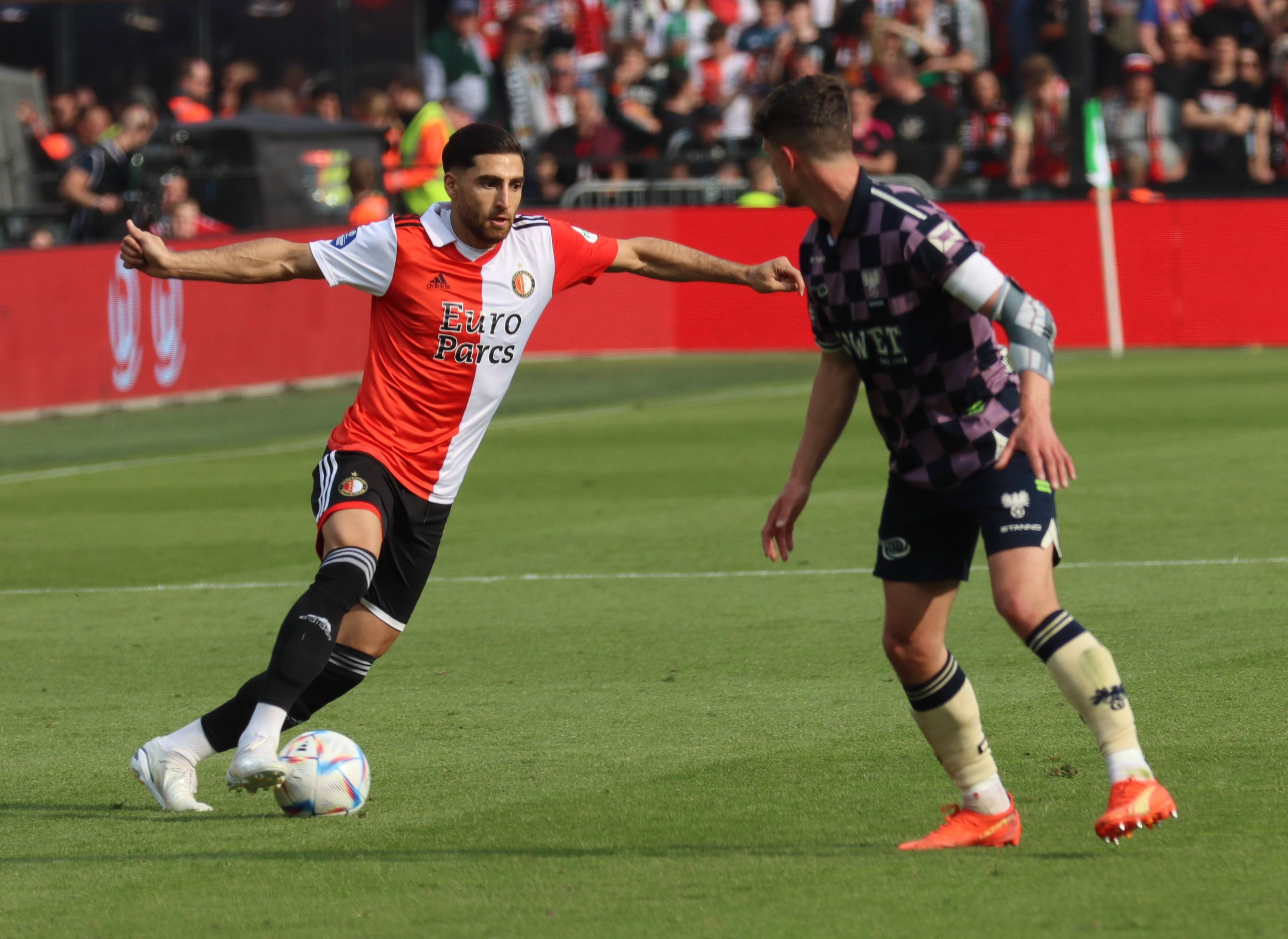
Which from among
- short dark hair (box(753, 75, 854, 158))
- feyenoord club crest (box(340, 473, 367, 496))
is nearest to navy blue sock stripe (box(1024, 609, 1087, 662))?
short dark hair (box(753, 75, 854, 158))

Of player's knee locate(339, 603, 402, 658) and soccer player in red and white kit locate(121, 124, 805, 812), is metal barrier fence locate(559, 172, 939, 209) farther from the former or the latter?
player's knee locate(339, 603, 402, 658)

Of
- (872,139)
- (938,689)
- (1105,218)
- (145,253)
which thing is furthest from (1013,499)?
(872,139)

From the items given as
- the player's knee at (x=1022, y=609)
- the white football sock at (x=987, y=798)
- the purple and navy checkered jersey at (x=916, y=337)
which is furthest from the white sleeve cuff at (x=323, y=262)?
the white football sock at (x=987, y=798)

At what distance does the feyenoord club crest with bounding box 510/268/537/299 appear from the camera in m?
6.05

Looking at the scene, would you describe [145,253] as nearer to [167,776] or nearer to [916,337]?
[167,776]

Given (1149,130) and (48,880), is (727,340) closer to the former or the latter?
(1149,130)

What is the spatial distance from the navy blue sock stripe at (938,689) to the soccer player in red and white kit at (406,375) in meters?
1.30

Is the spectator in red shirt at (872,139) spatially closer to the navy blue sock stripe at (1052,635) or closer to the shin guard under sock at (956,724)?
the shin guard under sock at (956,724)

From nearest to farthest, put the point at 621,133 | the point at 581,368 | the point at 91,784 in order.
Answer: the point at 91,784, the point at 581,368, the point at 621,133

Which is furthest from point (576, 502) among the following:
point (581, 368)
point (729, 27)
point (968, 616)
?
point (729, 27)

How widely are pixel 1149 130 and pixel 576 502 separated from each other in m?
11.9

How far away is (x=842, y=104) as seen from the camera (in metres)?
4.83

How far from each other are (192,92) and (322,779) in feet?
63.7

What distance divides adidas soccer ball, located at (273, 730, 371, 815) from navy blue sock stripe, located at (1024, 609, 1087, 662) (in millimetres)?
2036
